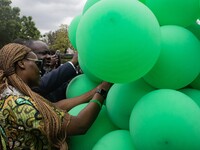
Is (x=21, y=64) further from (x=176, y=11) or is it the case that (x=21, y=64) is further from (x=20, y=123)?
(x=176, y=11)

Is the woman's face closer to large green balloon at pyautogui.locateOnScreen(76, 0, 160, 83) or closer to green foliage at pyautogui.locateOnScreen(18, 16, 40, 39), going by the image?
large green balloon at pyautogui.locateOnScreen(76, 0, 160, 83)

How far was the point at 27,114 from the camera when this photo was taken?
68.7 inches

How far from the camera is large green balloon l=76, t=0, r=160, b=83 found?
5.03 feet

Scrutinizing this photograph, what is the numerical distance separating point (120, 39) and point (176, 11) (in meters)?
0.47

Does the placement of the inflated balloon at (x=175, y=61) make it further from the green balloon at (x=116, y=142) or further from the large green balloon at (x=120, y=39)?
the green balloon at (x=116, y=142)

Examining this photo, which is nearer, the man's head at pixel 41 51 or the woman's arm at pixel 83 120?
the woman's arm at pixel 83 120

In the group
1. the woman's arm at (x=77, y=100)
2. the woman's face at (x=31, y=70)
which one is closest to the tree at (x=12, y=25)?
the woman's arm at (x=77, y=100)

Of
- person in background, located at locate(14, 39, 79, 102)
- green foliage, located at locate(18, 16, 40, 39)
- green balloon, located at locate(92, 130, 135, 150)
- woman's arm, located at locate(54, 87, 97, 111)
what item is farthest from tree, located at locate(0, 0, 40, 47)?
green balloon, located at locate(92, 130, 135, 150)

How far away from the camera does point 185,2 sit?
179cm

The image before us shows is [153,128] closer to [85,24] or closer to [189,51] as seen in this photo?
[189,51]

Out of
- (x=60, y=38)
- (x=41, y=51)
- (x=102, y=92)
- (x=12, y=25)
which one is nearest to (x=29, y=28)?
(x=12, y=25)

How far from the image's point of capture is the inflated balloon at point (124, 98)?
182 centimetres

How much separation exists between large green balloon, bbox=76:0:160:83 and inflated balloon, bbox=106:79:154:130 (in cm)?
21

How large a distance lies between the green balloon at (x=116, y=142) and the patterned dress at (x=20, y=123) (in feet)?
0.91
